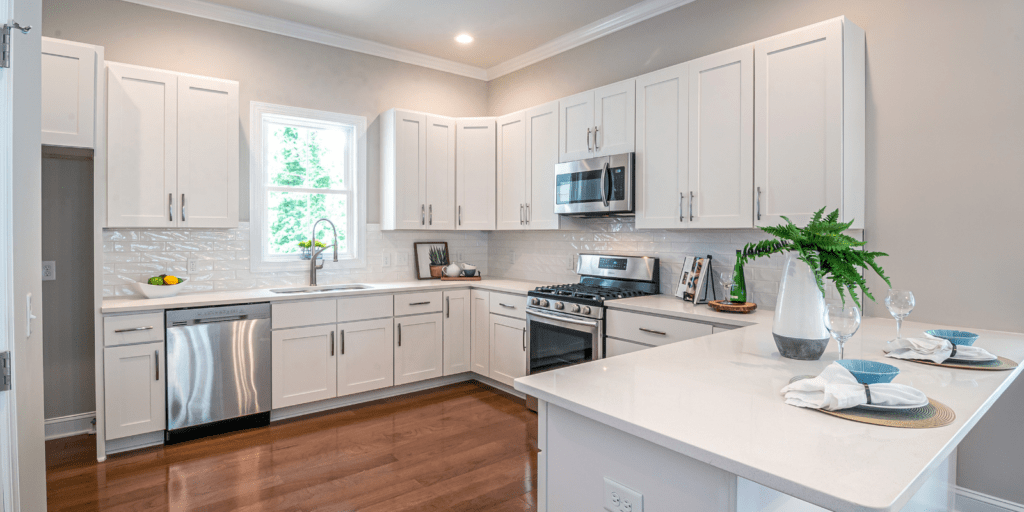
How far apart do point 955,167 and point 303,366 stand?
3.96 meters

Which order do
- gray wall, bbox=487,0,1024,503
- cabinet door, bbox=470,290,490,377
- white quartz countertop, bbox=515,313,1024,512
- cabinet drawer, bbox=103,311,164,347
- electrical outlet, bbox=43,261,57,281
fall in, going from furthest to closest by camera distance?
cabinet door, bbox=470,290,490,377
electrical outlet, bbox=43,261,57,281
cabinet drawer, bbox=103,311,164,347
gray wall, bbox=487,0,1024,503
white quartz countertop, bbox=515,313,1024,512

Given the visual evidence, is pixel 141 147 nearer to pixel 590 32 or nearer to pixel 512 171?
pixel 512 171

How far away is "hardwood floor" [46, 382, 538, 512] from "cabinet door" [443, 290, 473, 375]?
0.68m

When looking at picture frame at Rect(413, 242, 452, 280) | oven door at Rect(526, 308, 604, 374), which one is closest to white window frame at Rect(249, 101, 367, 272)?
picture frame at Rect(413, 242, 452, 280)

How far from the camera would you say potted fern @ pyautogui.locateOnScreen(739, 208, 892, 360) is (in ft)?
4.97

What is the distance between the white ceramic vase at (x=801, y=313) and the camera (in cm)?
159

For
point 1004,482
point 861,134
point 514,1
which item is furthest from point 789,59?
point 1004,482

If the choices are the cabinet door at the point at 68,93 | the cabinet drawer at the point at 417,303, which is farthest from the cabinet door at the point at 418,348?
the cabinet door at the point at 68,93

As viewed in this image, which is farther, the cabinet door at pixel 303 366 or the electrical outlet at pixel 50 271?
the cabinet door at pixel 303 366

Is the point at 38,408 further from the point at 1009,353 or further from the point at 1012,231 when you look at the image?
the point at 1012,231

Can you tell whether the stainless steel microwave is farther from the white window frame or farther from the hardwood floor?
the white window frame

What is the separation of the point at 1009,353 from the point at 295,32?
4700 millimetres

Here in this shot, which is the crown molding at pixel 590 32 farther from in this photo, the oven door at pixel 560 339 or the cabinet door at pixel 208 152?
the cabinet door at pixel 208 152

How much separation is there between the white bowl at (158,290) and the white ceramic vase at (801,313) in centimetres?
353
